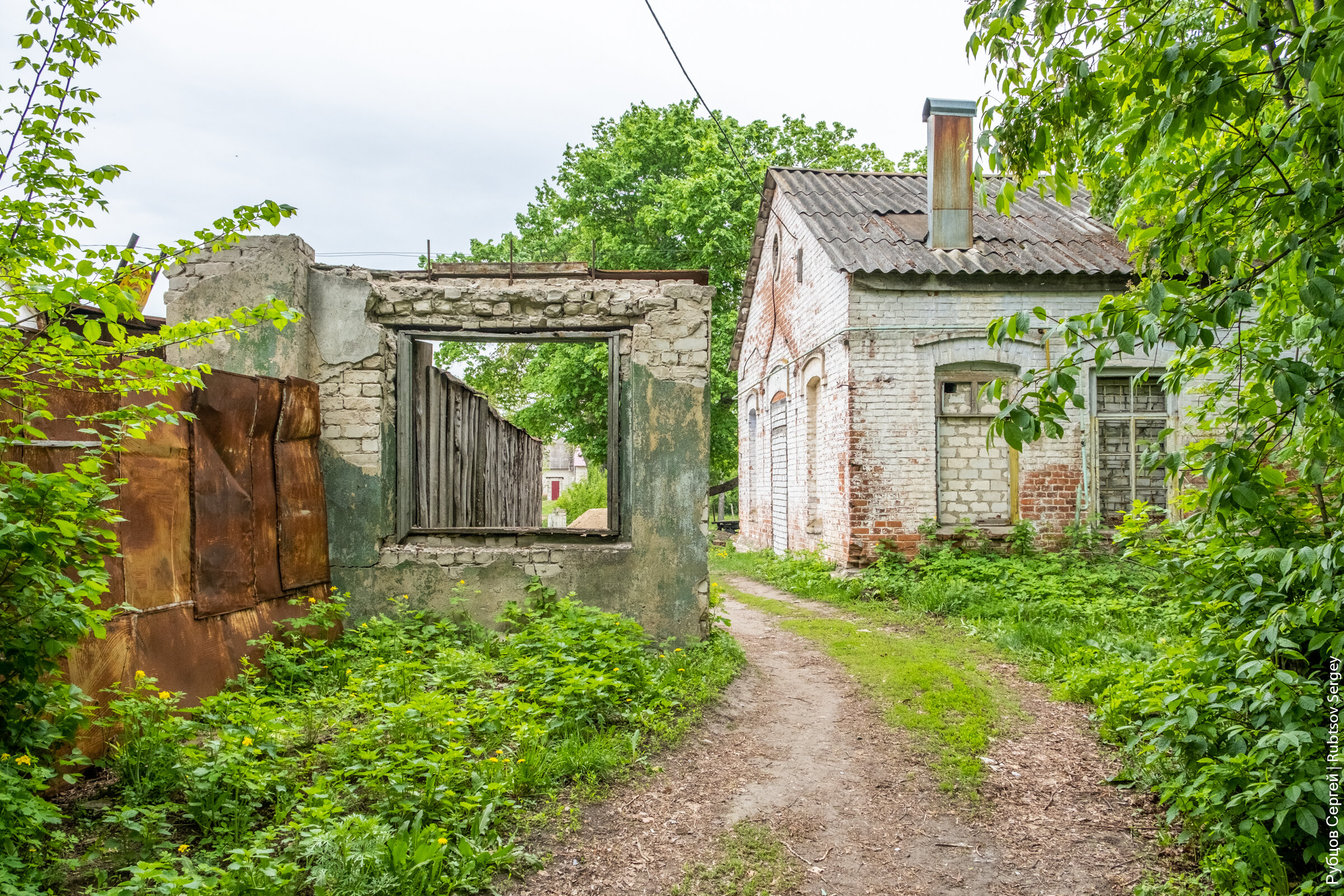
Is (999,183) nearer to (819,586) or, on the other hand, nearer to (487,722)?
(819,586)

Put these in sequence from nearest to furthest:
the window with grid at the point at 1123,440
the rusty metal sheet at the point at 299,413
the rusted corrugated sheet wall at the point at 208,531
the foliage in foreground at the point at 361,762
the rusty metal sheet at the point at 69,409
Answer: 1. the foliage in foreground at the point at 361,762
2. the rusty metal sheet at the point at 69,409
3. the rusted corrugated sheet wall at the point at 208,531
4. the rusty metal sheet at the point at 299,413
5. the window with grid at the point at 1123,440

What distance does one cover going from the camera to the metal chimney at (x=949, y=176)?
1045 centimetres

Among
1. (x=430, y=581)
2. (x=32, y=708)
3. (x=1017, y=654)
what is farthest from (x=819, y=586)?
(x=32, y=708)

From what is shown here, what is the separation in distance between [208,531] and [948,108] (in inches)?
401

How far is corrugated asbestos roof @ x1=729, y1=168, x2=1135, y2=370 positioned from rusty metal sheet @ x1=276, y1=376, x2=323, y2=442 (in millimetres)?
6305

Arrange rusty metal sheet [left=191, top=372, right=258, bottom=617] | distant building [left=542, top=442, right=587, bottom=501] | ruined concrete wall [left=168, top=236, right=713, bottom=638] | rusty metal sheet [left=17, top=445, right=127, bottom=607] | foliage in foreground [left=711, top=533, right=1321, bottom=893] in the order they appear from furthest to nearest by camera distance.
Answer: distant building [left=542, top=442, right=587, bottom=501] < ruined concrete wall [left=168, top=236, right=713, bottom=638] < rusty metal sheet [left=191, top=372, right=258, bottom=617] < rusty metal sheet [left=17, top=445, right=127, bottom=607] < foliage in foreground [left=711, top=533, right=1321, bottom=893]

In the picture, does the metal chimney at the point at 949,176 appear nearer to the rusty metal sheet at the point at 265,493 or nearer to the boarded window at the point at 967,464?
the boarded window at the point at 967,464

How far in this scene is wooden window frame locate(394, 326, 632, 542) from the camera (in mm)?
6211

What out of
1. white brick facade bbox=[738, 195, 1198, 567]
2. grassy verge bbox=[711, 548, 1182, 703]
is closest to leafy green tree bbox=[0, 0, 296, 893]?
grassy verge bbox=[711, 548, 1182, 703]

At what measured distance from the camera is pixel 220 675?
4598 millimetres

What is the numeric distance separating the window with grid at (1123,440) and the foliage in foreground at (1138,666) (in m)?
0.86

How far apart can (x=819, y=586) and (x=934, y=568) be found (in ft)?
4.64

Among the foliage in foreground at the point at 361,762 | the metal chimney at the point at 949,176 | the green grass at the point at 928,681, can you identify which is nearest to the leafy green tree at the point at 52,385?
the foliage in foreground at the point at 361,762

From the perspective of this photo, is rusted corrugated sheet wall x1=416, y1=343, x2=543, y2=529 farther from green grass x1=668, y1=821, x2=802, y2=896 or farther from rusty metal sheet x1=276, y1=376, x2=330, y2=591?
green grass x1=668, y1=821, x2=802, y2=896
